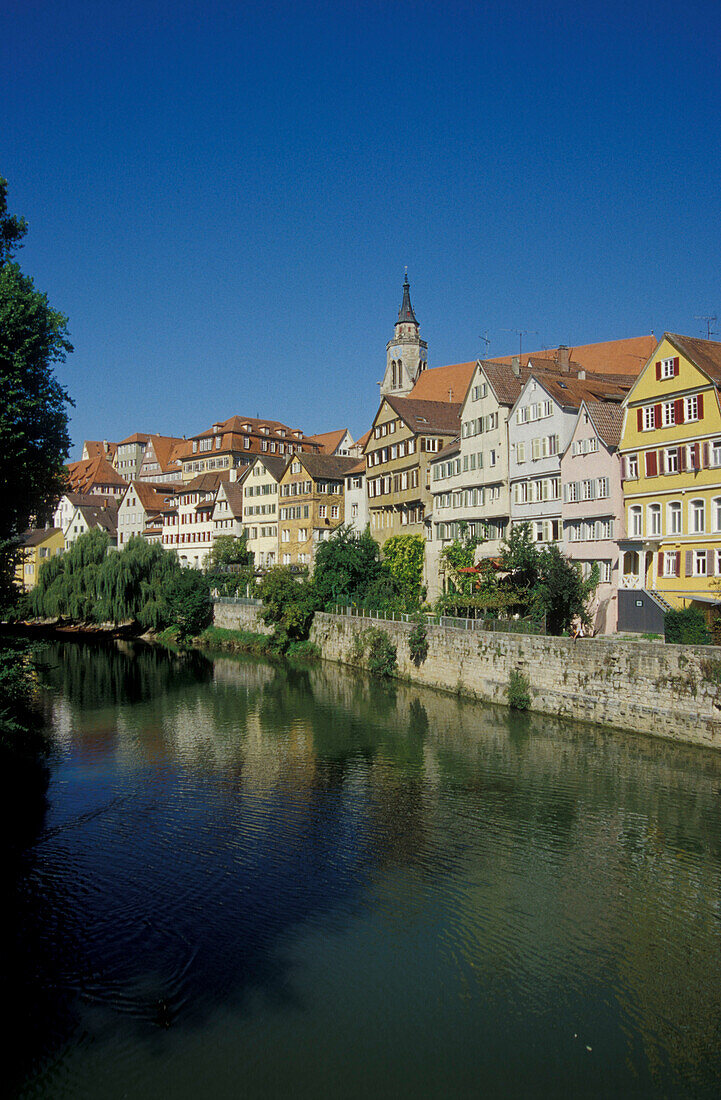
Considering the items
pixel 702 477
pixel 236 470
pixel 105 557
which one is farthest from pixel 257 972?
pixel 236 470

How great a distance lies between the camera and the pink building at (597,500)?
34.2 m

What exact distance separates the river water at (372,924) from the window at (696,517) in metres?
8.99

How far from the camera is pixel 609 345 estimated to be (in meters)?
67.3

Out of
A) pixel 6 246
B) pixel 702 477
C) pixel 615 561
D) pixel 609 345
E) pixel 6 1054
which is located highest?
pixel 609 345

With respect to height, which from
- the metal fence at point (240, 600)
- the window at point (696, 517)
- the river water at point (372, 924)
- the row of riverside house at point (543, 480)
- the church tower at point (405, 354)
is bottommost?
the river water at point (372, 924)

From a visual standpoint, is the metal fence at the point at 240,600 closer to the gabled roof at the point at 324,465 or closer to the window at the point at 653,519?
the gabled roof at the point at 324,465

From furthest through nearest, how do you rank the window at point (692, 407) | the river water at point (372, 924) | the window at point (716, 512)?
the window at point (692, 407) → the window at point (716, 512) → the river water at point (372, 924)

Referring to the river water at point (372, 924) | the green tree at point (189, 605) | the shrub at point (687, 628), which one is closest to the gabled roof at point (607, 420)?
the shrub at point (687, 628)

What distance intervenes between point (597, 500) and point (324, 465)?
33.6 m

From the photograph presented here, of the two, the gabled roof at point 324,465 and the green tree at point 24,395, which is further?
the gabled roof at point 324,465

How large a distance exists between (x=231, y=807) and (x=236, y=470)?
65.5 meters

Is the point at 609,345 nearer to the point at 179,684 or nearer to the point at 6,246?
the point at 179,684

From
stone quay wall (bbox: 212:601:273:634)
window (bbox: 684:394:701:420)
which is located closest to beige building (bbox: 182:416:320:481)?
stone quay wall (bbox: 212:601:273:634)

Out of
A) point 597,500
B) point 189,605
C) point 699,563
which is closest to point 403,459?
point 189,605
